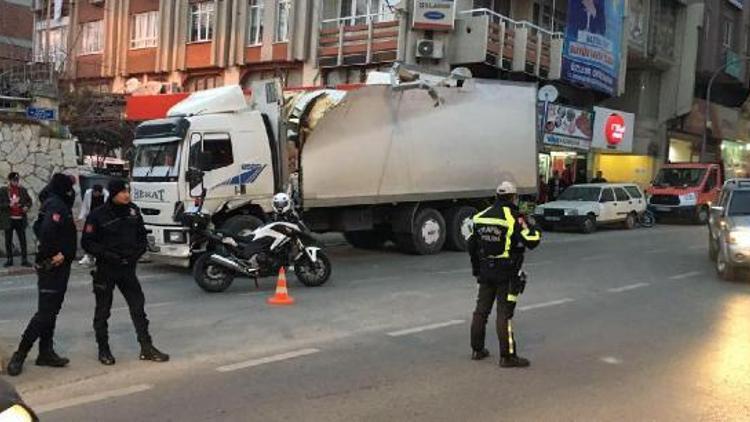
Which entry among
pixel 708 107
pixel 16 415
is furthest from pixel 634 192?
pixel 16 415

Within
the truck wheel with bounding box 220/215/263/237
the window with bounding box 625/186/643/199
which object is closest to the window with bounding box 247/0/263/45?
the window with bounding box 625/186/643/199

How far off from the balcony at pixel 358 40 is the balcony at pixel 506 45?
2.13 m

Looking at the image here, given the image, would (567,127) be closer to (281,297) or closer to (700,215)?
(700,215)

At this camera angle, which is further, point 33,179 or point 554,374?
point 33,179

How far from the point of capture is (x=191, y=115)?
529 inches

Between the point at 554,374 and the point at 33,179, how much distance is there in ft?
48.3

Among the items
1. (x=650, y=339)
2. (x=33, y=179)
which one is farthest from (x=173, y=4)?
(x=650, y=339)

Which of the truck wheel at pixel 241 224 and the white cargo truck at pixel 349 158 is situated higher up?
the white cargo truck at pixel 349 158

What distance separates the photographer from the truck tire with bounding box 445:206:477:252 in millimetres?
16953

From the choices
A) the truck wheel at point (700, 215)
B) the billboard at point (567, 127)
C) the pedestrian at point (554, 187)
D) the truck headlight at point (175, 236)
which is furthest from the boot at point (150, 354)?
the truck wheel at point (700, 215)

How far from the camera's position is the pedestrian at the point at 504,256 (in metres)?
7.09

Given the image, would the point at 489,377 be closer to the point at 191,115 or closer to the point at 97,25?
the point at 191,115

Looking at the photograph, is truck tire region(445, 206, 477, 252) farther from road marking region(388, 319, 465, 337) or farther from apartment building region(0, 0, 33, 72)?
apartment building region(0, 0, 33, 72)

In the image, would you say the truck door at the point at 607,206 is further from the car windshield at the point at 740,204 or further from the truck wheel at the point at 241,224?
the truck wheel at the point at 241,224
